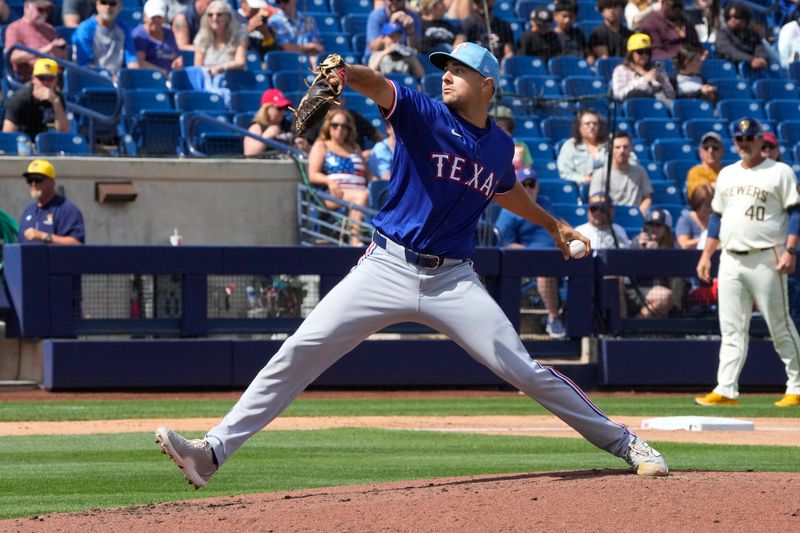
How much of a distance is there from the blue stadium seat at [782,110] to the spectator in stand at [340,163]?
7013 millimetres

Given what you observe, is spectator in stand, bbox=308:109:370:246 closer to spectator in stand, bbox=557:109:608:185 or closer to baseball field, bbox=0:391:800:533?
baseball field, bbox=0:391:800:533

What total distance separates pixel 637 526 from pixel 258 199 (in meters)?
10.8

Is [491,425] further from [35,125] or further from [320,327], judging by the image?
[35,125]

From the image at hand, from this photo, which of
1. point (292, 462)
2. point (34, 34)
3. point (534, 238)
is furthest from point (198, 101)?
point (292, 462)

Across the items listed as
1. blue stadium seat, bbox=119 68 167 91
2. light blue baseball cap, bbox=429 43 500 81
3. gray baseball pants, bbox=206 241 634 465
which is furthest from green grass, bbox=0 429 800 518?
blue stadium seat, bbox=119 68 167 91

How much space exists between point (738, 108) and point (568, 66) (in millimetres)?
2448

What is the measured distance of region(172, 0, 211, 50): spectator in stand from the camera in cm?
1709

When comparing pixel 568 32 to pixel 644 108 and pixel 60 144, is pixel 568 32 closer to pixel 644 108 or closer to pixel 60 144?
pixel 644 108

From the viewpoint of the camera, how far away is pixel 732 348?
11703 mm

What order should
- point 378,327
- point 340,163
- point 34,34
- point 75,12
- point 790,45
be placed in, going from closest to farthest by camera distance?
point 378,327
point 340,163
point 34,34
point 75,12
point 790,45

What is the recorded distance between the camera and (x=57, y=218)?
13219 mm

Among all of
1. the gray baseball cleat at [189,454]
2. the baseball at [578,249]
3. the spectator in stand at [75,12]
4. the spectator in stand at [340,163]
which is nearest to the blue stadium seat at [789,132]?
the spectator in stand at [340,163]

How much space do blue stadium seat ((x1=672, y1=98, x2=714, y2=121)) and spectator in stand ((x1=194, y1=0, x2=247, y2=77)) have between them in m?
6.01

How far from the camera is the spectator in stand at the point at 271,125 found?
51.1 feet
